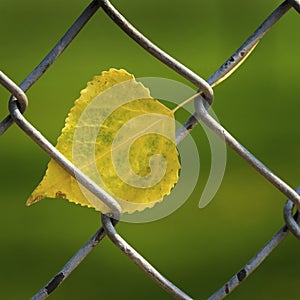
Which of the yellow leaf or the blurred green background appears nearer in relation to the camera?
the yellow leaf

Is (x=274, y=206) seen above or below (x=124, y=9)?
below

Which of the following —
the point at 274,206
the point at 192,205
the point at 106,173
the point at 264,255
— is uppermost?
the point at 106,173

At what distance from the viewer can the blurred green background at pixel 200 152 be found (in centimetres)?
262

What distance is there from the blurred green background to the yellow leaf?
61.4 inches

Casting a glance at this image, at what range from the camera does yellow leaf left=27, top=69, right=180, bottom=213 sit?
0.98 meters

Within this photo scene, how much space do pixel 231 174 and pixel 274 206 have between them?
0.24 m

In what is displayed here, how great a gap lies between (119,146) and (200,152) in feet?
6.75

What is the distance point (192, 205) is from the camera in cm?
288

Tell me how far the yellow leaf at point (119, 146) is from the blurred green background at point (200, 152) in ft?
5.12

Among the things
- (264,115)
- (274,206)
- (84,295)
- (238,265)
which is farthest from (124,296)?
(264,115)

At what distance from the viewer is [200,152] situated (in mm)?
3051

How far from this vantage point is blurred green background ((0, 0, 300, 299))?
103 inches

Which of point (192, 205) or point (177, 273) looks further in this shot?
point (192, 205)

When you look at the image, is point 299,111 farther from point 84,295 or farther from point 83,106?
point 83,106
